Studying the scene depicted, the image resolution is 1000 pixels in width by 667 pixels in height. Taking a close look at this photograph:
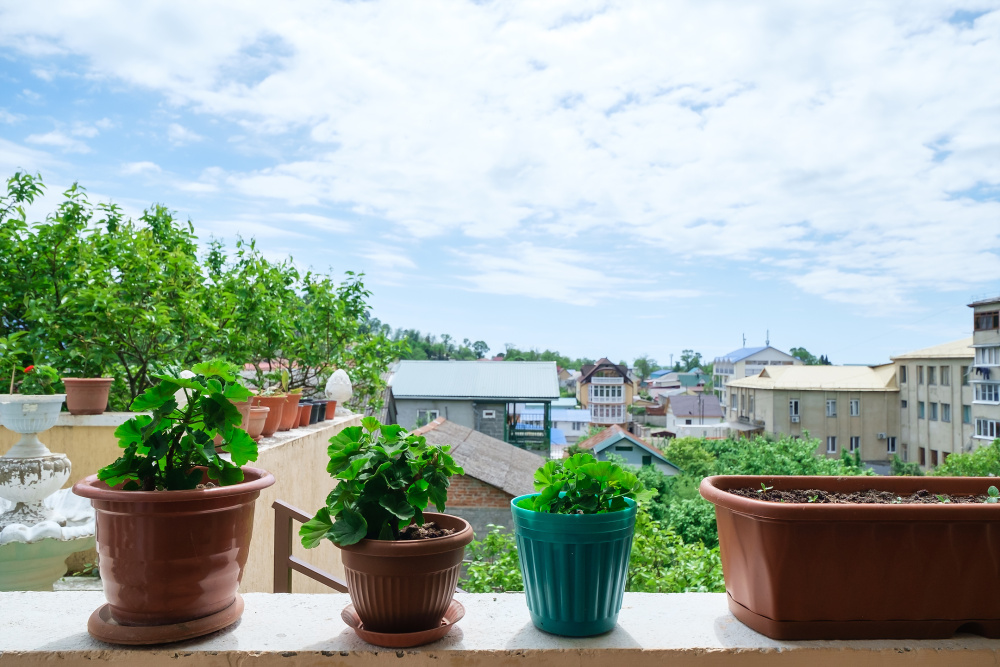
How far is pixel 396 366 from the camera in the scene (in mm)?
23750

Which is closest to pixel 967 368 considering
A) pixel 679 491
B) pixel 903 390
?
pixel 903 390

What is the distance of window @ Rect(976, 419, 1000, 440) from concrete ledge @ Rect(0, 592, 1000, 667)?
114 ft

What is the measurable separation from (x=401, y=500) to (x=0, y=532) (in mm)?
1683

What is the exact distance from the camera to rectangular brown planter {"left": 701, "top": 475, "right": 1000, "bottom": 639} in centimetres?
84

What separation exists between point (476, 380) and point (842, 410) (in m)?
25.7

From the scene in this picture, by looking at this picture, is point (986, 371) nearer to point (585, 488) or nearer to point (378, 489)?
point (585, 488)

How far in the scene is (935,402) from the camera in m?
32.5

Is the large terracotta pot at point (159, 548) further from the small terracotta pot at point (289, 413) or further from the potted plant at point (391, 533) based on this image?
the small terracotta pot at point (289, 413)

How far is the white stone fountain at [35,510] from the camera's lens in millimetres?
1883

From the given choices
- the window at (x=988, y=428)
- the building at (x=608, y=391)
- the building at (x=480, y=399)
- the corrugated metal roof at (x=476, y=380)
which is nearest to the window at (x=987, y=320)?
the window at (x=988, y=428)

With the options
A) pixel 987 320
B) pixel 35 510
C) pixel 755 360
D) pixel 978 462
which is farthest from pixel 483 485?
pixel 755 360

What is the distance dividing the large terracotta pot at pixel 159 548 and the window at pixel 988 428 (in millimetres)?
35358

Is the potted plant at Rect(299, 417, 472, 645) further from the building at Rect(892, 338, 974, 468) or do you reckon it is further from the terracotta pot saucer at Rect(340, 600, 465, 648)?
the building at Rect(892, 338, 974, 468)

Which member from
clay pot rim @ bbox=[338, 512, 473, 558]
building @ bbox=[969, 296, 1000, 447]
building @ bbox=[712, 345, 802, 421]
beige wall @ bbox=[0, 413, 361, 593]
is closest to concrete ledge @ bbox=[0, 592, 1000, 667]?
clay pot rim @ bbox=[338, 512, 473, 558]
